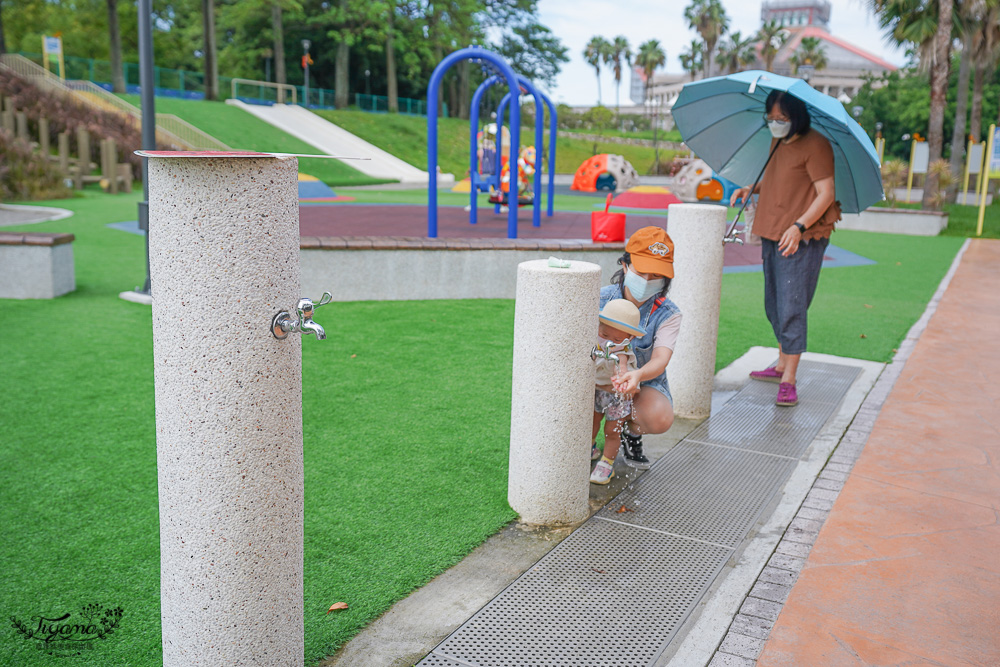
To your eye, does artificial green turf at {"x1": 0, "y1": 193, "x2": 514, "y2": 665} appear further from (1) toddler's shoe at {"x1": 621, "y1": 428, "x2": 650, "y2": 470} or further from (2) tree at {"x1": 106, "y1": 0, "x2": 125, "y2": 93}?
(2) tree at {"x1": 106, "y1": 0, "x2": 125, "y2": 93}

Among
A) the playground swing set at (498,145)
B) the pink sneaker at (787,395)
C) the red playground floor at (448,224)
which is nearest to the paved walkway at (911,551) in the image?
the pink sneaker at (787,395)

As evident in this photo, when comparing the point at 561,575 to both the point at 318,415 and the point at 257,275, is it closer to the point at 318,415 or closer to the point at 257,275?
the point at 257,275

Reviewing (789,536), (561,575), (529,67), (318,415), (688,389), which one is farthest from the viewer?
(529,67)

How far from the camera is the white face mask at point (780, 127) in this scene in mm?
5019

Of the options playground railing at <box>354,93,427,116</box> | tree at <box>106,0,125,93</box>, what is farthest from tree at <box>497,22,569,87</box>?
tree at <box>106,0,125,93</box>

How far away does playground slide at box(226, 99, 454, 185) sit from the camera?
35.0 m

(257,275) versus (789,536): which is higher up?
(257,275)

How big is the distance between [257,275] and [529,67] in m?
64.0

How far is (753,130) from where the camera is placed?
18.8 ft

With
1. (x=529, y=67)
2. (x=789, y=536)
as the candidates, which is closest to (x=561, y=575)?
(x=789, y=536)

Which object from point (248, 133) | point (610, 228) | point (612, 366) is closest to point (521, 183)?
point (610, 228)

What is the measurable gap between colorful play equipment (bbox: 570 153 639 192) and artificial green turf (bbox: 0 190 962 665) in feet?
63.8

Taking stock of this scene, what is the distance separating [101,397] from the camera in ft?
16.2

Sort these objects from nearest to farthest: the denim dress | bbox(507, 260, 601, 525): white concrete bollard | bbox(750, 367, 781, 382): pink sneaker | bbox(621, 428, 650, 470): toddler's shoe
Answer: bbox(507, 260, 601, 525): white concrete bollard
the denim dress
bbox(621, 428, 650, 470): toddler's shoe
bbox(750, 367, 781, 382): pink sneaker
